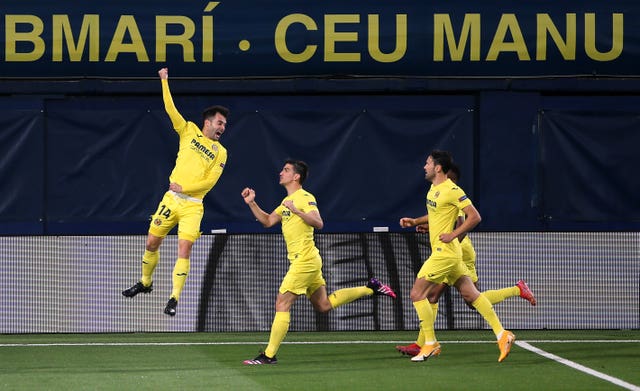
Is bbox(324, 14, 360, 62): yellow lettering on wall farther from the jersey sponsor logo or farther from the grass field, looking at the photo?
the jersey sponsor logo

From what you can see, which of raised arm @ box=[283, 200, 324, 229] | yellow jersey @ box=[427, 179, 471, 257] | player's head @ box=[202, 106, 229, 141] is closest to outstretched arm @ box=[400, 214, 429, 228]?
yellow jersey @ box=[427, 179, 471, 257]

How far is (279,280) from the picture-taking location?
1603 centimetres

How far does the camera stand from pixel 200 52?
1911 centimetres

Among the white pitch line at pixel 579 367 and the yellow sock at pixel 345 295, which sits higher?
the yellow sock at pixel 345 295

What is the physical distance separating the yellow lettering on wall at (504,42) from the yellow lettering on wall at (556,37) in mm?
253

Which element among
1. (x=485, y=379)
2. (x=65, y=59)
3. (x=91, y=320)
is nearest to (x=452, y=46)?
(x=65, y=59)

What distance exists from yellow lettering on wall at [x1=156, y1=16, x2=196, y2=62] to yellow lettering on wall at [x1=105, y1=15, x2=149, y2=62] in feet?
0.80

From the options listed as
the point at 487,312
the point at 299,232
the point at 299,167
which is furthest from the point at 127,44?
the point at 487,312

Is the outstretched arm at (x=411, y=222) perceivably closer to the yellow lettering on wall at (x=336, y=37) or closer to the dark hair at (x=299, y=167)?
the dark hair at (x=299, y=167)

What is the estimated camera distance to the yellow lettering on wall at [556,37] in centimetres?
1917

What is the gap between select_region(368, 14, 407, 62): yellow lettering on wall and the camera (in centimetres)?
1911

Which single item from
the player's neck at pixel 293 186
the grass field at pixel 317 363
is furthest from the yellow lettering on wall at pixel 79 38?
the player's neck at pixel 293 186

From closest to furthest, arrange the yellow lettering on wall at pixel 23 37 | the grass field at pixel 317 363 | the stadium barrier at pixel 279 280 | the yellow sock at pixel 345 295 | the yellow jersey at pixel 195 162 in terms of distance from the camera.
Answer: the grass field at pixel 317 363 < the yellow sock at pixel 345 295 < the yellow jersey at pixel 195 162 < the stadium barrier at pixel 279 280 < the yellow lettering on wall at pixel 23 37

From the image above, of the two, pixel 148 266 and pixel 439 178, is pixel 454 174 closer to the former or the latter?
pixel 439 178
